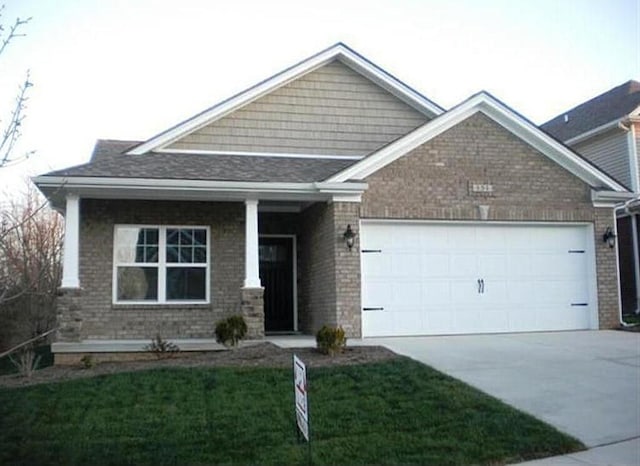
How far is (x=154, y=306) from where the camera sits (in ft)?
49.6

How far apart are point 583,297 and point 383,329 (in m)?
4.77

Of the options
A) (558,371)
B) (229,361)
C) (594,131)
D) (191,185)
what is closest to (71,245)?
(191,185)

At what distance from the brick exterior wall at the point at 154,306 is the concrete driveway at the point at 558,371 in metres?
3.80

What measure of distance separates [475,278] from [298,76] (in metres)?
6.84

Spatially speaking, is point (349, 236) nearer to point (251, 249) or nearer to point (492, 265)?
point (251, 249)

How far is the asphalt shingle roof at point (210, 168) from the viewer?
14.0 meters

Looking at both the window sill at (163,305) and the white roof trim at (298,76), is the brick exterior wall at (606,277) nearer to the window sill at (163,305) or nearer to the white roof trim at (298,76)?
the white roof trim at (298,76)

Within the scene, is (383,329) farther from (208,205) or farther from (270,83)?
(270,83)

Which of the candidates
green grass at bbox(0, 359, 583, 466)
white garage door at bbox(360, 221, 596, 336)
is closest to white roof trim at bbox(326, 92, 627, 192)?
white garage door at bbox(360, 221, 596, 336)

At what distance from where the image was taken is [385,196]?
1460 cm

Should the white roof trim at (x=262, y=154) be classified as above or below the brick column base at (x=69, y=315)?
above

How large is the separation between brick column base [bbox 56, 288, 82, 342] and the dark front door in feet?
16.3

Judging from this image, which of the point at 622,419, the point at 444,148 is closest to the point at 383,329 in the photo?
the point at 444,148

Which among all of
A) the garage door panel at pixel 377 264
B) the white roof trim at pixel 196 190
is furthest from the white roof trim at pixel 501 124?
the garage door panel at pixel 377 264
